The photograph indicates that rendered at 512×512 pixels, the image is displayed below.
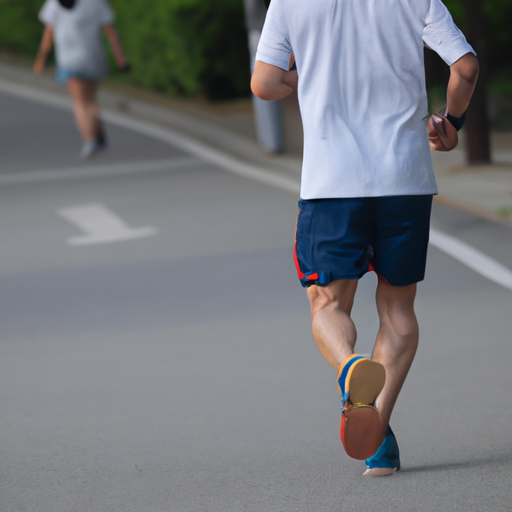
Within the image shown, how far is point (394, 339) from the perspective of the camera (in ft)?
13.6

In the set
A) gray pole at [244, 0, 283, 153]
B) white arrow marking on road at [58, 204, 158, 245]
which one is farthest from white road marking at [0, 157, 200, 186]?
A: white arrow marking on road at [58, 204, 158, 245]

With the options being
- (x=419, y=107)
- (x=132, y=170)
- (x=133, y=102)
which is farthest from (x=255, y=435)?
(x=133, y=102)

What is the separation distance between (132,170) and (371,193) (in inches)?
365

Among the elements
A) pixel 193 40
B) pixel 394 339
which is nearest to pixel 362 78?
pixel 394 339

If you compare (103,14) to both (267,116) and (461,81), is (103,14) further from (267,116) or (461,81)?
(461,81)

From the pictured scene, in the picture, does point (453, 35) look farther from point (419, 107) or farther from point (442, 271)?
point (442, 271)

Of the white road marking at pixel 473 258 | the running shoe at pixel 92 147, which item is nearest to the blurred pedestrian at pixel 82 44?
the running shoe at pixel 92 147

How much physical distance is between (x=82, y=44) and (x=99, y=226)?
375 centimetres

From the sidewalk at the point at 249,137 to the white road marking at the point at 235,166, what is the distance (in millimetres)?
233

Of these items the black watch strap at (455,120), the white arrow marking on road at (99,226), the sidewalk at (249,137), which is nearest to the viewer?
the black watch strap at (455,120)

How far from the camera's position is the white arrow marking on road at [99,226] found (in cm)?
934

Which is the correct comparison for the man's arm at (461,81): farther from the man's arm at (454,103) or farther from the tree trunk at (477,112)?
the tree trunk at (477,112)

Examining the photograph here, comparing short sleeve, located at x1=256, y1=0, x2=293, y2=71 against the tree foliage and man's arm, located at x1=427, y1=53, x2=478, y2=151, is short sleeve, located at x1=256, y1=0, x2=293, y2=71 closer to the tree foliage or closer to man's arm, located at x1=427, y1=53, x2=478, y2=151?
man's arm, located at x1=427, y1=53, x2=478, y2=151

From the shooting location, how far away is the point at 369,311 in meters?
6.86
